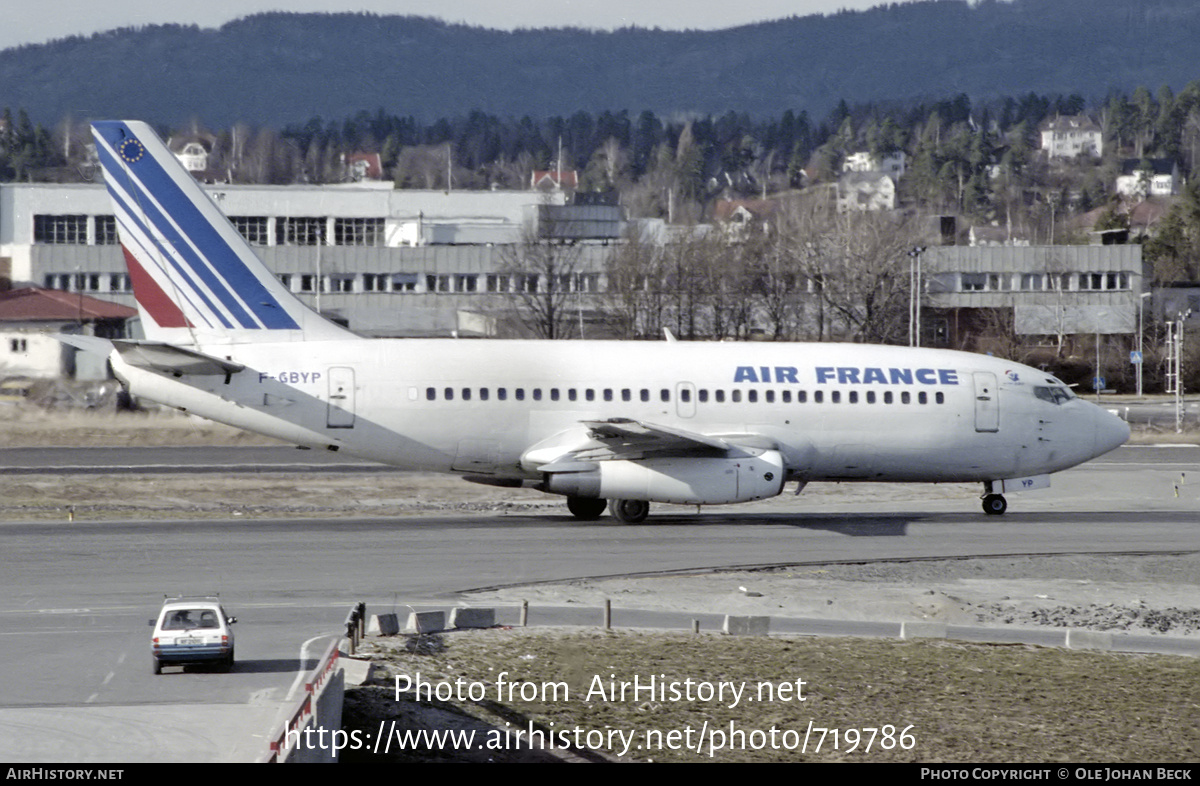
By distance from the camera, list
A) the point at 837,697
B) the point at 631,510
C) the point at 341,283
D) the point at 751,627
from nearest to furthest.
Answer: the point at 837,697 → the point at 751,627 → the point at 631,510 → the point at 341,283

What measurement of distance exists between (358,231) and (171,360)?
70604mm

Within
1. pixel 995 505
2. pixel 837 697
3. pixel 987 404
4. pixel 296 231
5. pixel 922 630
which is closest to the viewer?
pixel 837 697

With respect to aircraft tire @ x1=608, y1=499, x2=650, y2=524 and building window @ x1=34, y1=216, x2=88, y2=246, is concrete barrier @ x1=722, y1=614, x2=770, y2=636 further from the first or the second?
→ building window @ x1=34, y1=216, x2=88, y2=246

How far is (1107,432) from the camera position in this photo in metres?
37.4

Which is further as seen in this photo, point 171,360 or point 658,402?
point 658,402

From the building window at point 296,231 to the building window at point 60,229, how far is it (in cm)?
1275

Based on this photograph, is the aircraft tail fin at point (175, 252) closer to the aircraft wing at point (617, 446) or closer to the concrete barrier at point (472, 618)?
the aircraft wing at point (617, 446)

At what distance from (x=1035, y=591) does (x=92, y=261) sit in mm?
79153

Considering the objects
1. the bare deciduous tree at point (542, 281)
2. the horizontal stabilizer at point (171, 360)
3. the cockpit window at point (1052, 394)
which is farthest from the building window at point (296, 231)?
the cockpit window at point (1052, 394)

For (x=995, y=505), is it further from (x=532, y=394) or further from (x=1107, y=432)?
(x=532, y=394)

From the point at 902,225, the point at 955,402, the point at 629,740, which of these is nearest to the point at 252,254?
the point at 955,402

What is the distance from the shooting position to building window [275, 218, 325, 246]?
98.9 m

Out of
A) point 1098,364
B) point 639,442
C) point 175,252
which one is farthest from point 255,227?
point 639,442

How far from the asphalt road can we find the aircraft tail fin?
15.5 feet
